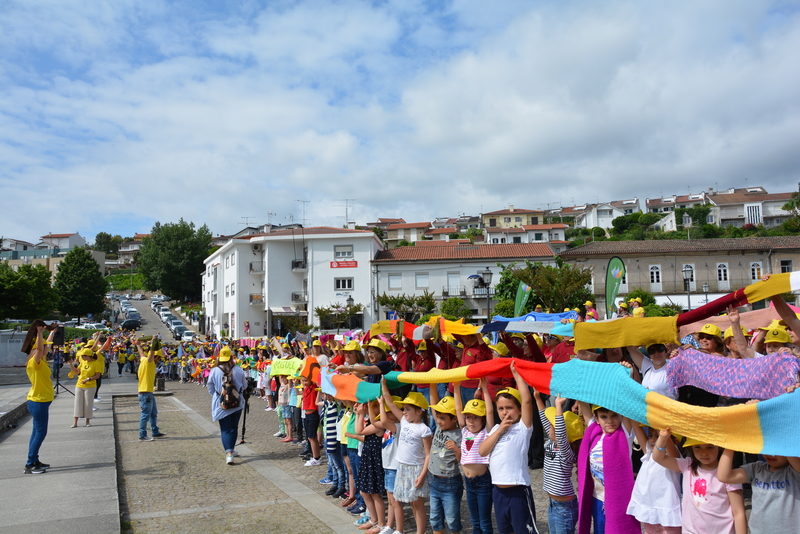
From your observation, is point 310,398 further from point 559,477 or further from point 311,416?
point 559,477

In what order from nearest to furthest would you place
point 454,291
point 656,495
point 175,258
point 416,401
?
point 656,495 → point 416,401 → point 454,291 → point 175,258

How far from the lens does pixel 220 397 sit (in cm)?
982

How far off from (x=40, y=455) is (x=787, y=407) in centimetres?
1011

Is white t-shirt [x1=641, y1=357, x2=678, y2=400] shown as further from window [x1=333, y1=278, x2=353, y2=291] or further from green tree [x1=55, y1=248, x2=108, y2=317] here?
green tree [x1=55, y1=248, x2=108, y2=317]

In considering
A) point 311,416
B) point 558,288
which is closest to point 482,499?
point 311,416

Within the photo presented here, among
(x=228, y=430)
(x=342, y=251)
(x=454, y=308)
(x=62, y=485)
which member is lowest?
(x=62, y=485)

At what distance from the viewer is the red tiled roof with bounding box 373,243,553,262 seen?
4972 cm

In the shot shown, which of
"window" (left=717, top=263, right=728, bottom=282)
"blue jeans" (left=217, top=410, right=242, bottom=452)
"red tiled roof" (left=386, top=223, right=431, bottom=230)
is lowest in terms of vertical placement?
"blue jeans" (left=217, top=410, right=242, bottom=452)

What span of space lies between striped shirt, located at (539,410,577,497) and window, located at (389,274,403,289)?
151 ft

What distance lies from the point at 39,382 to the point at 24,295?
4657cm

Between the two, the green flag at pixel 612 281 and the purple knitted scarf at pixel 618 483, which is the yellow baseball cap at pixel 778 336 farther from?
the green flag at pixel 612 281

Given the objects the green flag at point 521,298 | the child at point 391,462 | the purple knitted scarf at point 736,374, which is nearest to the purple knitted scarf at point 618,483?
the purple knitted scarf at point 736,374

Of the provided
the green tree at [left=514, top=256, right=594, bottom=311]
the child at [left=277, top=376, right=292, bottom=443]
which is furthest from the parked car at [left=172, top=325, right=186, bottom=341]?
the child at [left=277, top=376, right=292, bottom=443]

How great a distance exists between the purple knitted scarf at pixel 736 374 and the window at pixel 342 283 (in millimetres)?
47396
